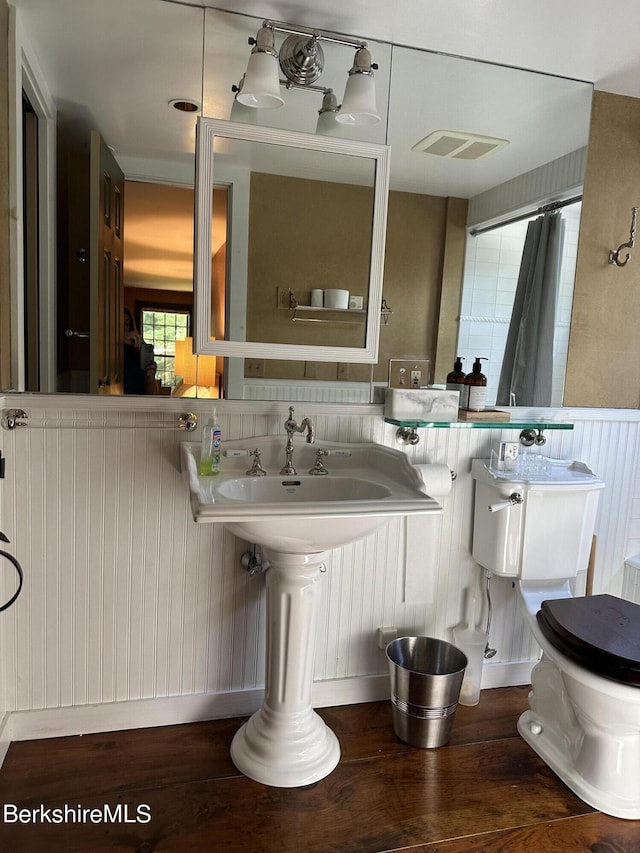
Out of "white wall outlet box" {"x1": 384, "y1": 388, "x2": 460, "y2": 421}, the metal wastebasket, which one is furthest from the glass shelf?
the metal wastebasket

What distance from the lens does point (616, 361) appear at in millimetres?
2426

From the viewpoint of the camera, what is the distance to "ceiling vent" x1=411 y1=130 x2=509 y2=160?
83.4 inches

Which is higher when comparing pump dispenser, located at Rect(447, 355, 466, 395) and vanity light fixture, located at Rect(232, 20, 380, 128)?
vanity light fixture, located at Rect(232, 20, 380, 128)

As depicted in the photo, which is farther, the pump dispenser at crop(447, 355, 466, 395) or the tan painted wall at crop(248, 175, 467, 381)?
the pump dispenser at crop(447, 355, 466, 395)

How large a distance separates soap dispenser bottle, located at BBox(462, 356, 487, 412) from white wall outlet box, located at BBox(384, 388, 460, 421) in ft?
0.24

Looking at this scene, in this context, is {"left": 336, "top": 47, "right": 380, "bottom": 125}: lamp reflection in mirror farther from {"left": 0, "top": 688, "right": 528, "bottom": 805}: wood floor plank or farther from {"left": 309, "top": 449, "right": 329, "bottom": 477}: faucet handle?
{"left": 0, "top": 688, "right": 528, "bottom": 805}: wood floor plank

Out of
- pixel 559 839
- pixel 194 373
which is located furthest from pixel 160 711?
pixel 559 839

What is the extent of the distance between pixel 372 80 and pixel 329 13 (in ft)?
0.73

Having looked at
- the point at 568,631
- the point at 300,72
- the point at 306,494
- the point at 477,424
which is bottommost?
the point at 568,631

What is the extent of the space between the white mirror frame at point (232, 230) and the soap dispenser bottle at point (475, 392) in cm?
36

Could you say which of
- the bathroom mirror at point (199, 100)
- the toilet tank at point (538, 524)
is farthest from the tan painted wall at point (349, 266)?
the toilet tank at point (538, 524)

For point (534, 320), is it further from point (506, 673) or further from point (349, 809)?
point (349, 809)

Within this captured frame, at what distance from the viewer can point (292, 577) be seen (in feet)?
6.07

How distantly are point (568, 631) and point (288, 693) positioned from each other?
0.86 m
